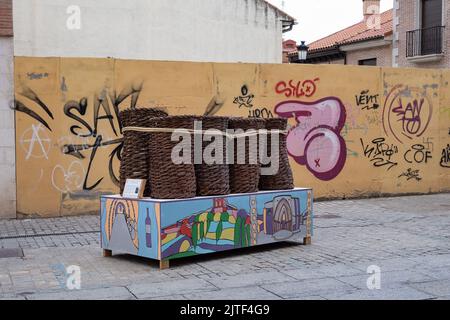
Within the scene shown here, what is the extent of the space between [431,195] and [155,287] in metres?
10.1

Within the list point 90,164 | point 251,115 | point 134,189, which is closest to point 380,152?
point 251,115

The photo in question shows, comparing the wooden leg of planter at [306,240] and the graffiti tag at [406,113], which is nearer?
the wooden leg of planter at [306,240]

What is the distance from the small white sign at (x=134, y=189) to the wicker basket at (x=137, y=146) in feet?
Result: 0.32

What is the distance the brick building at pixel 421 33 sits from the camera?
25.4 m

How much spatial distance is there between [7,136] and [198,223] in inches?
201

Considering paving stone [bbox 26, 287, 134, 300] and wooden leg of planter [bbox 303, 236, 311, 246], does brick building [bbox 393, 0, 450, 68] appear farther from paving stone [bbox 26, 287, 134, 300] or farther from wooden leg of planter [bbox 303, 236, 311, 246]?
paving stone [bbox 26, 287, 134, 300]

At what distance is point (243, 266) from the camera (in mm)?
7352

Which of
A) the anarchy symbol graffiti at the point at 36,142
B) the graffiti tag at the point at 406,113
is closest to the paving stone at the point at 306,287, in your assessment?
the anarchy symbol graffiti at the point at 36,142

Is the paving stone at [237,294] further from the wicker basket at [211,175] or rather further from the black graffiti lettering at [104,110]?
the black graffiti lettering at [104,110]

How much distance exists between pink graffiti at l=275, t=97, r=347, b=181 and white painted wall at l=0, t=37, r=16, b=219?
5.35 metres

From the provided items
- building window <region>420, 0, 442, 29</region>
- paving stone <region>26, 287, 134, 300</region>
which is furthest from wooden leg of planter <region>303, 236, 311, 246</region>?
building window <region>420, 0, 442, 29</region>

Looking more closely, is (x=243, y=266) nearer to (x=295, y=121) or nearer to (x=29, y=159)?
(x=29, y=159)

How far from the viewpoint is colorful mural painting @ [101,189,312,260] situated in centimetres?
716
